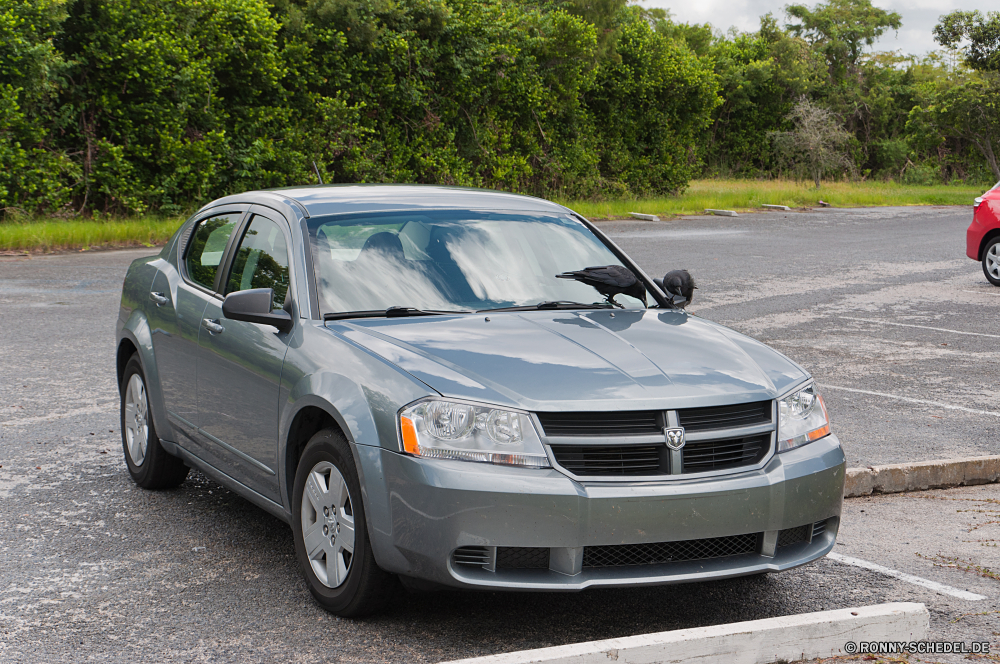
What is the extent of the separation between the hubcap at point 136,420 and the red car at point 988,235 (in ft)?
43.9

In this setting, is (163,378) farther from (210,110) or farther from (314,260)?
(210,110)

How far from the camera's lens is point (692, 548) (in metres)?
3.82

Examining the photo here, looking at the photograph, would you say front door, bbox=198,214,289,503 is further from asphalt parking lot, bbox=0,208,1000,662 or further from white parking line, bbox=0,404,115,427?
white parking line, bbox=0,404,115,427

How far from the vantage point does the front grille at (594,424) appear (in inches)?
145

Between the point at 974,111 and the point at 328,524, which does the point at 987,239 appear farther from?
the point at 974,111

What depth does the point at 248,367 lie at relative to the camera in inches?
184

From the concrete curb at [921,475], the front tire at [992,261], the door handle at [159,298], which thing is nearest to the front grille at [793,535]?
the concrete curb at [921,475]

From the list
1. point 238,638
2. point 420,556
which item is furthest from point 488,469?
point 238,638

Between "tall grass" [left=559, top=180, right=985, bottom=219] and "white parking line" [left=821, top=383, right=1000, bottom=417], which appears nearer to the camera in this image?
"white parking line" [left=821, top=383, right=1000, bottom=417]

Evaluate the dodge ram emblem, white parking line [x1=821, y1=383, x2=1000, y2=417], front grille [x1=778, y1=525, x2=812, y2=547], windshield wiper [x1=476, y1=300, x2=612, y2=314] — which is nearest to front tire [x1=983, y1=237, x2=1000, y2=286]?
white parking line [x1=821, y1=383, x2=1000, y2=417]

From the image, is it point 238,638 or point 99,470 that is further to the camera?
point 99,470

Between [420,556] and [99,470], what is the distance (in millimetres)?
3258

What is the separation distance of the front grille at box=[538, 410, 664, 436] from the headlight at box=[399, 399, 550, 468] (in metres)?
0.07

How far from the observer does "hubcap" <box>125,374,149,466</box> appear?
5.94 meters
